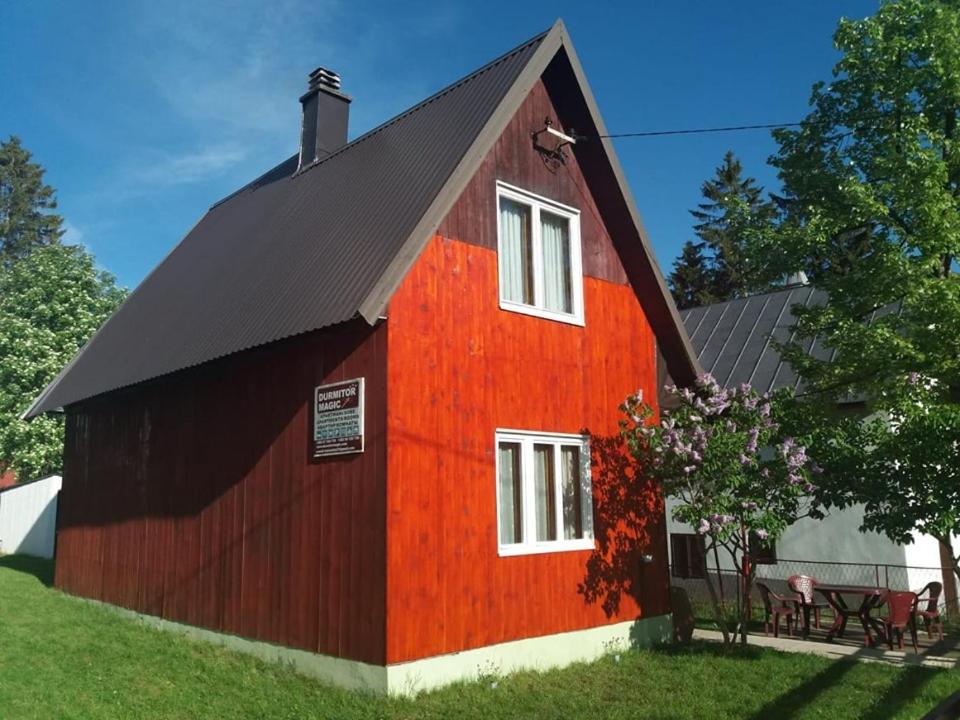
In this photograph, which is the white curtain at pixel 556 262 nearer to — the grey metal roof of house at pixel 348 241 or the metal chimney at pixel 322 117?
the grey metal roof of house at pixel 348 241

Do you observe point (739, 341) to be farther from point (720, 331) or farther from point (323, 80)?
point (323, 80)

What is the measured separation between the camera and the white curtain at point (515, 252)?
10359mm

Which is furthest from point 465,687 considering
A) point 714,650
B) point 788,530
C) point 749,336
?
point 749,336

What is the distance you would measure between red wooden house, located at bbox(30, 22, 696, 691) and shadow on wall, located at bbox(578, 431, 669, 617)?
4 centimetres

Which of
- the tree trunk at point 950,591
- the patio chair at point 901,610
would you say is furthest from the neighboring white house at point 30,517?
the tree trunk at point 950,591

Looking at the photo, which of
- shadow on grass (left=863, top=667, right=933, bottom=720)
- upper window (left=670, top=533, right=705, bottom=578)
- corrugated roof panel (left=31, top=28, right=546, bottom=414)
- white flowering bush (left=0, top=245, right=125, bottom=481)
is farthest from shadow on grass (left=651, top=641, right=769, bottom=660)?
white flowering bush (left=0, top=245, right=125, bottom=481)

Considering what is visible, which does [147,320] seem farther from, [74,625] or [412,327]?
[412,327]

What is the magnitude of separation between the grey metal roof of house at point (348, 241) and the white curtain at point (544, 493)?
3.10 metres

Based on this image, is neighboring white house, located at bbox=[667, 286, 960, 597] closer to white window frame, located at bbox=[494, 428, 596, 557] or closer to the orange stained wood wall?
the orange stained wood wall

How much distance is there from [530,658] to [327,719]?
2.74 m

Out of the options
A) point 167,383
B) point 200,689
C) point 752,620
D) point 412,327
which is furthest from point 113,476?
point 752,620

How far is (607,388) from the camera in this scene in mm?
11266

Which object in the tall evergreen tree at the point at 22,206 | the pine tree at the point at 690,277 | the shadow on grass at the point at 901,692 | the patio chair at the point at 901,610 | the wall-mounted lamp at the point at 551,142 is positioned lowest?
the shadow on grass at the point at 901,692

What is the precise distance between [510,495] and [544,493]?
59 centimetres
